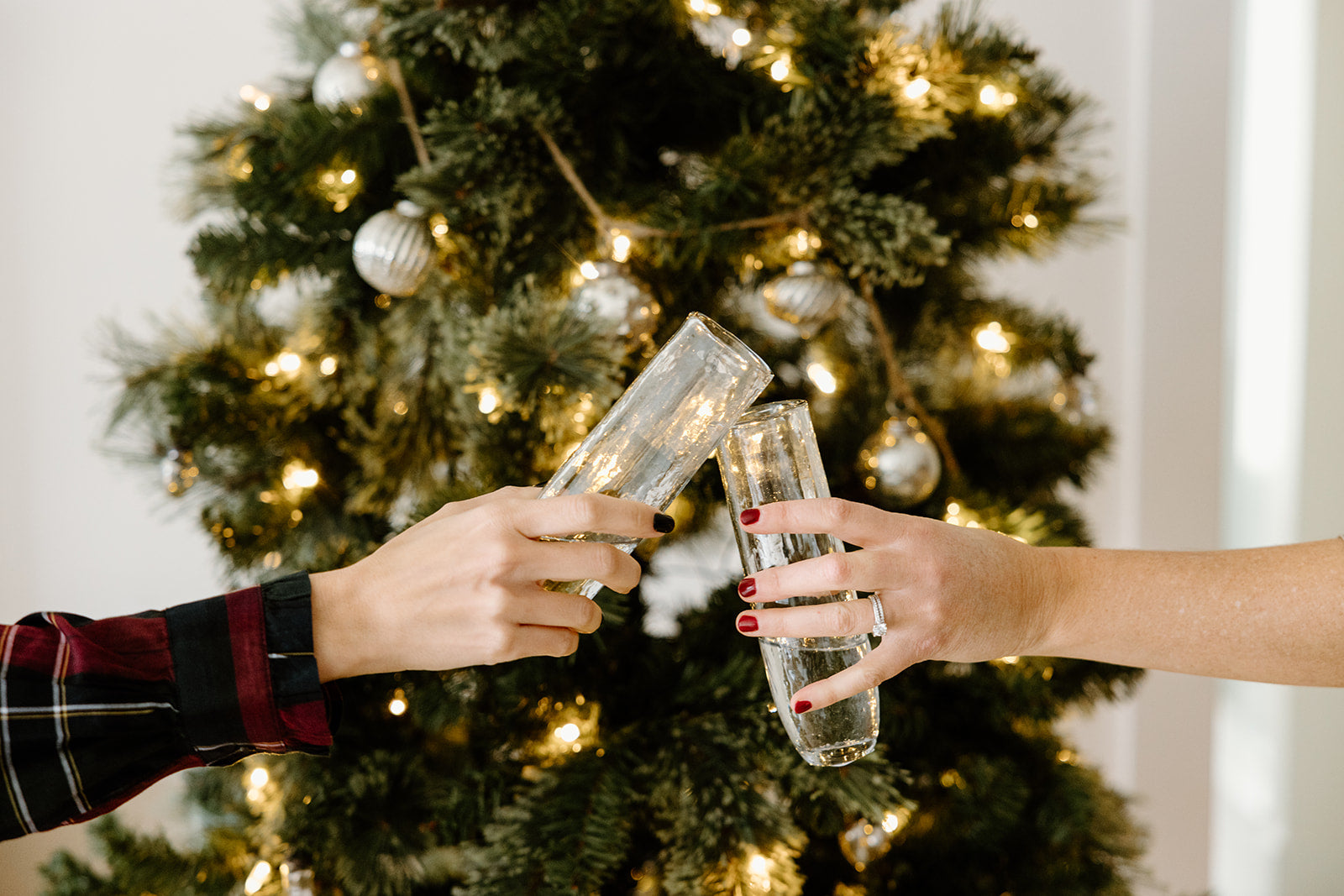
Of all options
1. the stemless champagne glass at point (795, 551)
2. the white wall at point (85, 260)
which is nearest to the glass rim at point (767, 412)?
the stemless champagne glass at point (795, 551)

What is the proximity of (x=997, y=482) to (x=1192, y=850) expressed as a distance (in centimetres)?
108

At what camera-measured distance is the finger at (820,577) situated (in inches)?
18.5

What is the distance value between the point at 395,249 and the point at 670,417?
33 cm

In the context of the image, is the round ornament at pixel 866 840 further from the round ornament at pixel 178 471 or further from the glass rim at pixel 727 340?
the round ornament at pixel 178 471

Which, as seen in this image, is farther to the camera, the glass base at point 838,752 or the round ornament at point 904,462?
the round ornament at point 904,462

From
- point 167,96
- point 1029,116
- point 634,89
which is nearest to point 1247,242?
point 1029,116

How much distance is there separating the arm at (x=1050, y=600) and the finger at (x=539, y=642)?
0.37ft

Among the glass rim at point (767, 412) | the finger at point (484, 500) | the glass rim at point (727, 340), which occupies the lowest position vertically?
the finger at point (484, 500)

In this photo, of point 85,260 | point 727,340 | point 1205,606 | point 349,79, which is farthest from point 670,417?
point 85,260

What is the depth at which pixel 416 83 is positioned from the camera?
727 millimetres

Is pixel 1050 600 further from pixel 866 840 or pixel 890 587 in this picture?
pixel 866 840

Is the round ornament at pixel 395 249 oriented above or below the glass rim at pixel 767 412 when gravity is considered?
above

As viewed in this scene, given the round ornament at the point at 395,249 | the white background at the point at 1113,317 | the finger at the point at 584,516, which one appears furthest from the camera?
the white background at the point at 1113,317

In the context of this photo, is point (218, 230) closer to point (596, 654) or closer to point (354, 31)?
point (354, 31)
